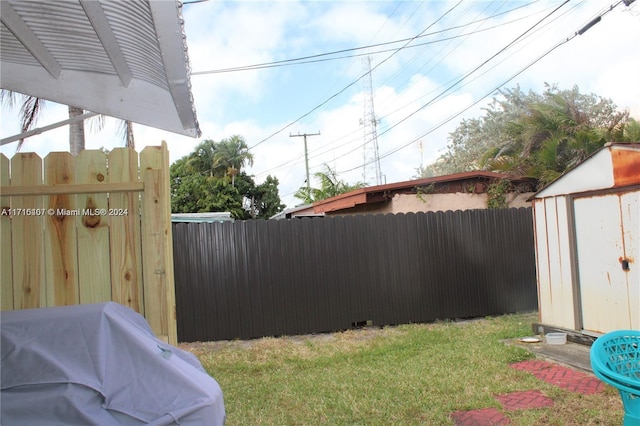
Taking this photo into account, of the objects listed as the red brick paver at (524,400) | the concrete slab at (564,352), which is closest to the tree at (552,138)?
the concrete slab at (564,352)

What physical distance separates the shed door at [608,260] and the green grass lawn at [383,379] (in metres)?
1.14

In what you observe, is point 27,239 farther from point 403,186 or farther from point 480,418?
point 403,186

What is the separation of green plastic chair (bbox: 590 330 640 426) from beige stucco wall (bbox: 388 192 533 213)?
7.86 metres

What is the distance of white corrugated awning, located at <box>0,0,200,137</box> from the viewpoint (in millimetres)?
2176

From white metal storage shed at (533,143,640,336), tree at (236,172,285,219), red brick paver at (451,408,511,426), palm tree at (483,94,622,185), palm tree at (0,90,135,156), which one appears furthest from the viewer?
tree at (236,172,285,219)

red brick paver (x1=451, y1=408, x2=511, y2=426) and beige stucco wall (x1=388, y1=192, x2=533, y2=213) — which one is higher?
beige stucco wall (x1=388, y1=192, x2=533, y2=213)

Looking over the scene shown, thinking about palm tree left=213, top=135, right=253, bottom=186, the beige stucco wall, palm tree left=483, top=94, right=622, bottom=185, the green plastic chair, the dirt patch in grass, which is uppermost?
palm tree left=213, top=135, right=253, bottom=186

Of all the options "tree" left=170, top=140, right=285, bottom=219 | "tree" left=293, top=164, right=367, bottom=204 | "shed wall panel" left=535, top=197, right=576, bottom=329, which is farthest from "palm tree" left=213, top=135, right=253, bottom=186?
"shed wall panel" left=535, top=197, right=576, bottom=329

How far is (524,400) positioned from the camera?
4.51 meters

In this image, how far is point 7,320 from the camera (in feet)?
7.52

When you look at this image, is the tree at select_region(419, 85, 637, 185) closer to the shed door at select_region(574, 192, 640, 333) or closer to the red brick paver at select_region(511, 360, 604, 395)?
the shed door at select_region(574, 192, 640, 333)

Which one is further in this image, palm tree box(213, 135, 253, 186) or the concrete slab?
palm tree box(213, 135, 253, 186)

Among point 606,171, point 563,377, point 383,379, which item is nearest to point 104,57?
point 383,379

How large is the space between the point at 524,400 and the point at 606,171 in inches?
124
